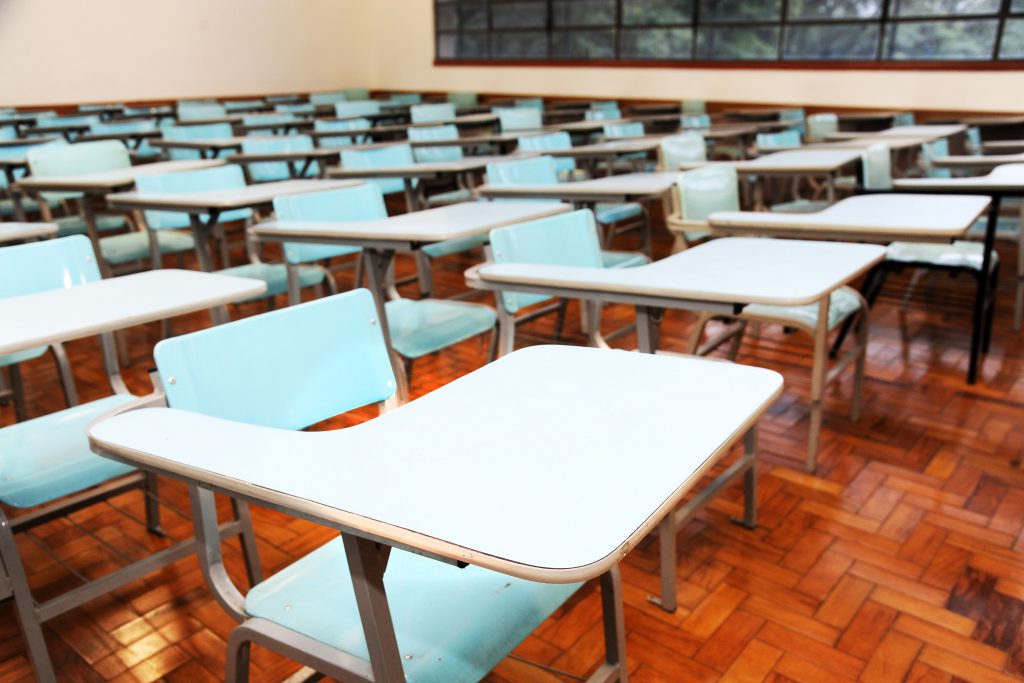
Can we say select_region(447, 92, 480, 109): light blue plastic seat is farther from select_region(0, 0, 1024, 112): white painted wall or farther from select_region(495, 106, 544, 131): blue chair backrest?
select_region(495, 106, 544, 131): blue chair backrest

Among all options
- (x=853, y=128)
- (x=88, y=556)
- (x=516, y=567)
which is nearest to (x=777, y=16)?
(x=853, y=128)

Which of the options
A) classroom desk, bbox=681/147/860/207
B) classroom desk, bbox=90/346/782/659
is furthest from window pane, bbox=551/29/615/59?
classroom desk, bbox=90/346/782/659

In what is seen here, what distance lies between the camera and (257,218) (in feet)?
12.2

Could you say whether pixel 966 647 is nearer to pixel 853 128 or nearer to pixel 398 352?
pixel 398 352

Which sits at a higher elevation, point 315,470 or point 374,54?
point 374,54

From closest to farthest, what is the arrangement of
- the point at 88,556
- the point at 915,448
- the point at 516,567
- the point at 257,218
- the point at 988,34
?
the point at 516,567, the point at 88,556, the point at 915,448, the point at 257,218, the point at 988,34

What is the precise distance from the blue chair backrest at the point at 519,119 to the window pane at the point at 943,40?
3.05 metres

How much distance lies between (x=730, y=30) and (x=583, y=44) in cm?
178

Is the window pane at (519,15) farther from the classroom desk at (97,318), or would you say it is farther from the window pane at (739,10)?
the classroom desk at (97,318)

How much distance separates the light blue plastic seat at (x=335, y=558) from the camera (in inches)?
40.6

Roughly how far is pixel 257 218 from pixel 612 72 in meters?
5.55

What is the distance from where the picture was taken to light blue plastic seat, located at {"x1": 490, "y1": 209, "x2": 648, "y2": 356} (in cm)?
201

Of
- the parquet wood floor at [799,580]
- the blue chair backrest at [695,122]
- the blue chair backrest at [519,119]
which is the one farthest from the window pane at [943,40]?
the parquet wood floor at [799,580]

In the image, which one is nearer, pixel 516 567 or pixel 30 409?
pixel 516 567
